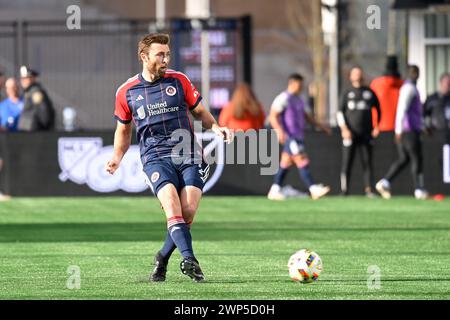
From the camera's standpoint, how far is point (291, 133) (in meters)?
24.3

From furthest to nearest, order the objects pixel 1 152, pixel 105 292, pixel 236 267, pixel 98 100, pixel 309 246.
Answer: pixel 98 100 < pixel 1 152 < pixel 309 246 < pixel 236 267 < pixel 105 292

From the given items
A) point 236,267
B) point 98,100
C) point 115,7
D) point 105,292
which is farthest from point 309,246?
point 115,7

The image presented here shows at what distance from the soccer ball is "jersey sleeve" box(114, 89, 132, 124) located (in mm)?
1882

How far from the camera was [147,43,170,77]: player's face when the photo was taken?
1219 centimetres

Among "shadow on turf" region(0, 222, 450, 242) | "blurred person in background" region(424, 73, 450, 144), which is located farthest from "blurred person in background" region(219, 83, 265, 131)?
"shadow on turf" region(0, 222, 450, 242)

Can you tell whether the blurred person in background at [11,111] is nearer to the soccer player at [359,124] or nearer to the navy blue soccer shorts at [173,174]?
the soccer player at [359,124]

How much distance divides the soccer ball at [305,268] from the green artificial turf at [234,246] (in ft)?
0.27

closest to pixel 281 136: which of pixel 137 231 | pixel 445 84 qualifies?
pixel 445 84

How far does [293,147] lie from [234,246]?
329 inches

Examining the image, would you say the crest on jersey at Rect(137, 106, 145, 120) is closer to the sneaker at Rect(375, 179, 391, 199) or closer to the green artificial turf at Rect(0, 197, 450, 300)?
the green artificial turf at Rect(0, 197, 450, 300)

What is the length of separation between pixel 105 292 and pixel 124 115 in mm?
1814

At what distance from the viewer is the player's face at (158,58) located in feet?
40.0

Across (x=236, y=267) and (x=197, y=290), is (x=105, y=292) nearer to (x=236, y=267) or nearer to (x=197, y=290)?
(x=197, y=290)
